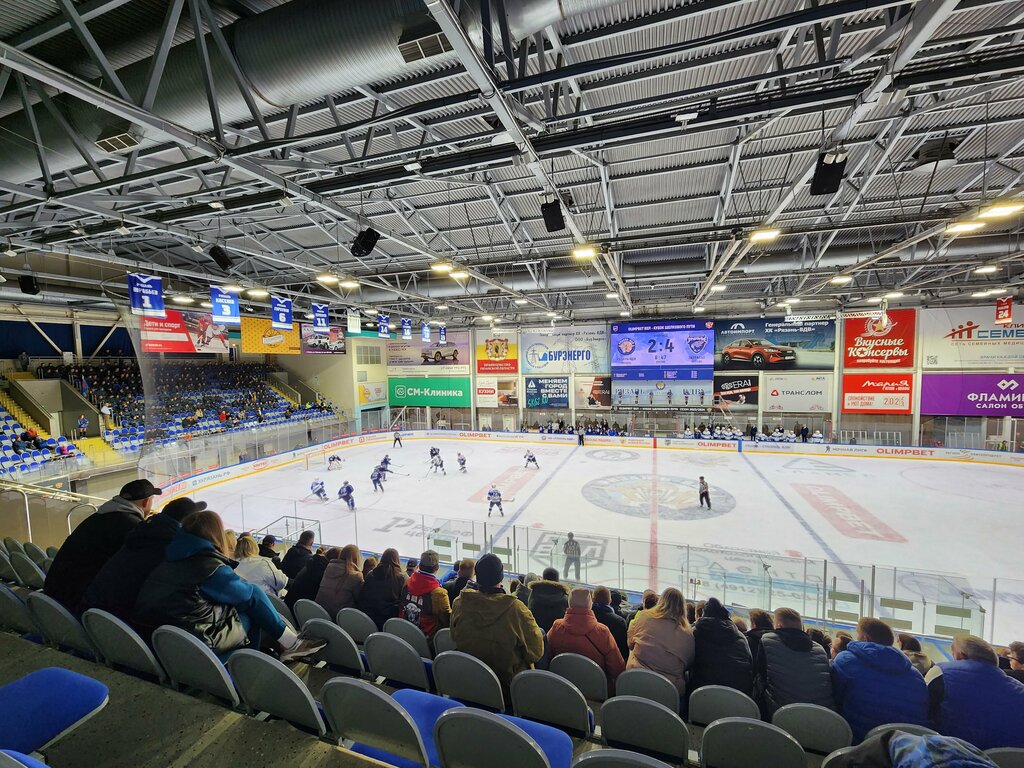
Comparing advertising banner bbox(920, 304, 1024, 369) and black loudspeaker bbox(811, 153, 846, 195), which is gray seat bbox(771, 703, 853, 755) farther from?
advertising banner bbox(920, 304, 1024, 369)

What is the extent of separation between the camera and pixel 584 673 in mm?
3559

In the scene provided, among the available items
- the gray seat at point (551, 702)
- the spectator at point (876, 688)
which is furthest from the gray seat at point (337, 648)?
the spectator at point (876, 688)

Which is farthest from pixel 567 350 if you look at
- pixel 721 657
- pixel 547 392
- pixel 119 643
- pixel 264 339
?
pixel 119 643

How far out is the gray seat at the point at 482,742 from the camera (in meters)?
1.67

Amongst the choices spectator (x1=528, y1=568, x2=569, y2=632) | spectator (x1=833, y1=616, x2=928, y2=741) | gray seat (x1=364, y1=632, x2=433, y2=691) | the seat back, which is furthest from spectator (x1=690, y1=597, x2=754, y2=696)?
the seat back

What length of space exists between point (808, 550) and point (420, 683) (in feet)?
37.5

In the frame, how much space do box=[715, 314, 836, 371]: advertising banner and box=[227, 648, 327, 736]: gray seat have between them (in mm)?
29598

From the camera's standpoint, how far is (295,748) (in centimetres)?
205

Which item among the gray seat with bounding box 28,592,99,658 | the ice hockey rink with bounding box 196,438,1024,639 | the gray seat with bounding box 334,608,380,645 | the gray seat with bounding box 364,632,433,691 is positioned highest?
the gray seat with bounding box 28,592,99,658

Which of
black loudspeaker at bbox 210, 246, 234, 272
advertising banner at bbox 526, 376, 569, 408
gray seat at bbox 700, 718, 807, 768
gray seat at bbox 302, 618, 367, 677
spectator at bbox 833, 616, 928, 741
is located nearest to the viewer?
gray seat at bbox 700, 718, 807, 768

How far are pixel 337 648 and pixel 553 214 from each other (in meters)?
7.63

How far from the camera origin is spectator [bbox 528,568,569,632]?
184 inches

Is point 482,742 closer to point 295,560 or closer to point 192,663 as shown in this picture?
point 192,663

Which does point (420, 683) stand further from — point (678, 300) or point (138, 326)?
point (678, 300)
